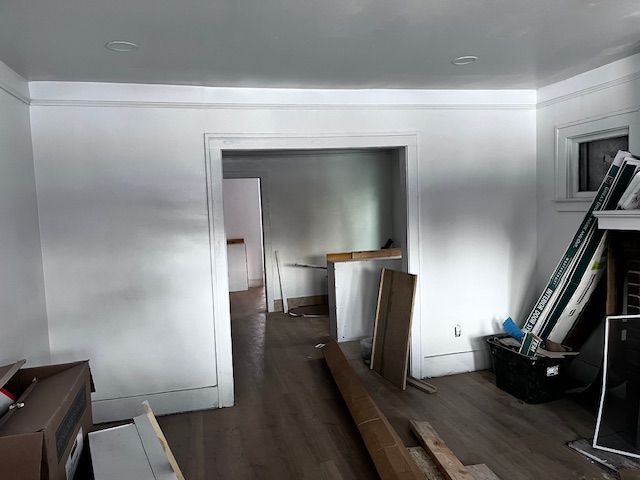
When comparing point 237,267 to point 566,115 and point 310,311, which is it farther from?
point 566,115

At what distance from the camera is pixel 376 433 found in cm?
287

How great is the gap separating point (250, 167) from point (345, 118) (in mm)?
3416

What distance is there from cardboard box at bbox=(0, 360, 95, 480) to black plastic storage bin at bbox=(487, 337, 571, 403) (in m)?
3.00

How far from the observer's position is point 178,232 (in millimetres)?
3615

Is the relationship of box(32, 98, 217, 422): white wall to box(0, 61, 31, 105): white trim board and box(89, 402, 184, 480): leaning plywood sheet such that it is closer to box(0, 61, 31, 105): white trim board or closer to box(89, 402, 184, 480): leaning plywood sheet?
box(0, 61, 31, 105): white trim board

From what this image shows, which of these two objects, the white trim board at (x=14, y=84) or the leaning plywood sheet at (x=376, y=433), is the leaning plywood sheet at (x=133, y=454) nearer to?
the leaning plywood sheet at (x=376, y=433)

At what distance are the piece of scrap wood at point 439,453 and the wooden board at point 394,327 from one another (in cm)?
77

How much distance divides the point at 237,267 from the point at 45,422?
284 inches

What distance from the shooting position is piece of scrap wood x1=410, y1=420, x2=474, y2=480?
2.58 m

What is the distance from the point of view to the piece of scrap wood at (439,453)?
2.58 meters

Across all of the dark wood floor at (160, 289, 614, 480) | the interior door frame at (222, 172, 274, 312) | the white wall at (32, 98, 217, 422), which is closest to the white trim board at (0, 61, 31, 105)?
the white wall at (32, 98, 217, 422)

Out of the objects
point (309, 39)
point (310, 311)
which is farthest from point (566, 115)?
point (310, 311)

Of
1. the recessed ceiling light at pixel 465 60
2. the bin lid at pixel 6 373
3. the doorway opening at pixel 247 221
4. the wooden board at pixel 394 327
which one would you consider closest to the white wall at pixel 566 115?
the recessed ceiling light at pixel 465 60

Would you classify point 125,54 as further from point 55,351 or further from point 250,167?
point 250,167
